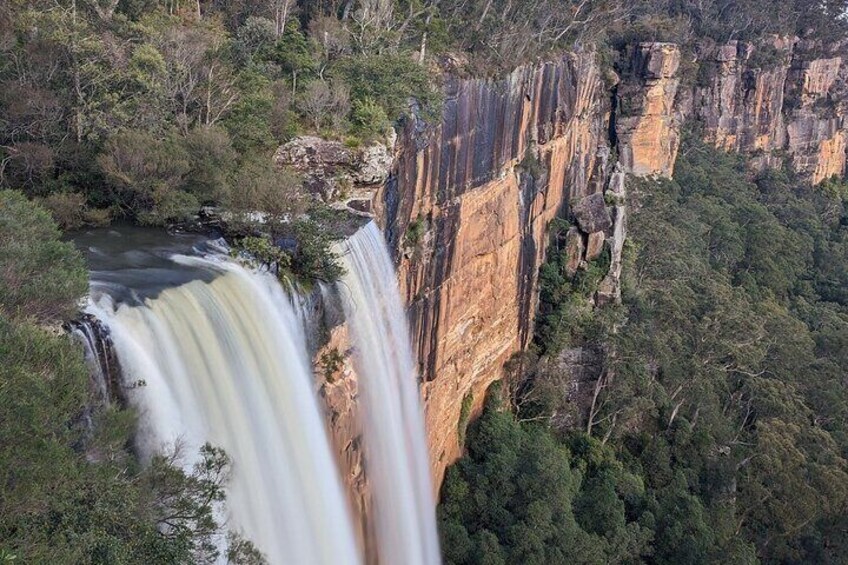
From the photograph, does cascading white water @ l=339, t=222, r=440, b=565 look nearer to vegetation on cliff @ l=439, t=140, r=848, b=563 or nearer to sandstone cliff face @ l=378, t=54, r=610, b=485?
sandstone cliff face @ l=378, t=54, r=610, b=485

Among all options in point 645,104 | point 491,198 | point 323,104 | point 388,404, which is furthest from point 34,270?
point 645,104

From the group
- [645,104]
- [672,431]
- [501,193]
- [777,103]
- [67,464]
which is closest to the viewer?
[67,464]

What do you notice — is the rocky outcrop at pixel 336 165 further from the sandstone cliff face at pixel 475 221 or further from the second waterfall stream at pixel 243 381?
the second waterfall stream at pixel 243 381

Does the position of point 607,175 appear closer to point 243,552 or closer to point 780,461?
point 780,461

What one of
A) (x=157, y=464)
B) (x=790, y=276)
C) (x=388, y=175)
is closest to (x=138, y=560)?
(x=157, y=464)

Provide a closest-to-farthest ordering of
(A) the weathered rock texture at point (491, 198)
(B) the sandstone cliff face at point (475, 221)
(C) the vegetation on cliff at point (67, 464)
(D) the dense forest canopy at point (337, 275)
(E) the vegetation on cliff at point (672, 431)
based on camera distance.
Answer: (C) the vegetation on cliff at point (67, 464), (D) the dense forest canopy at point (337, 275), (A) the weathered rock texture at point (491, 198), (B) the sandstone cliff face at point (475, 221), (E) the vegetation on cliff at point (672, 431)

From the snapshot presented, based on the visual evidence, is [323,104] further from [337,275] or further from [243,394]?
[243,394]

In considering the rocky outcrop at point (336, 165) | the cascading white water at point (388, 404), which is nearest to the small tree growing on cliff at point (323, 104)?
the rocky outcrop at point (336, 165)
